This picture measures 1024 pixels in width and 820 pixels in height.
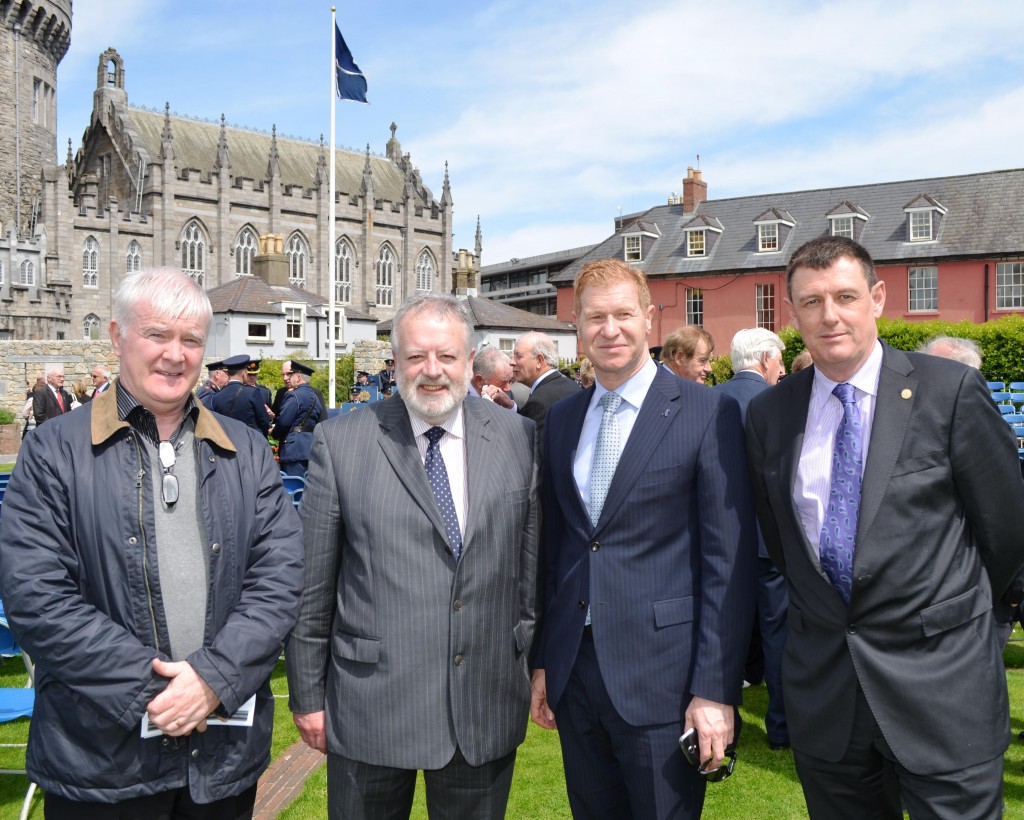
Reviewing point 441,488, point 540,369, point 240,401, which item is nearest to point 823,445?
point 441,488

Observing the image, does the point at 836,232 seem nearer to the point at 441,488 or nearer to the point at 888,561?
the point at 888,561

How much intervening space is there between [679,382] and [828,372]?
0.49m

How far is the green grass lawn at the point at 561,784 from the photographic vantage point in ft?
13.8

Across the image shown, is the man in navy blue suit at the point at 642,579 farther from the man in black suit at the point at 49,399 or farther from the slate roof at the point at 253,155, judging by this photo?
the slate roof at the point at 253,155

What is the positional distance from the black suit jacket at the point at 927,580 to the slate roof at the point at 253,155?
5164cm

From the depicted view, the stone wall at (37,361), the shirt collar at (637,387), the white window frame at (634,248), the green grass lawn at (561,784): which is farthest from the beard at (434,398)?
the white window frame at (634,248)

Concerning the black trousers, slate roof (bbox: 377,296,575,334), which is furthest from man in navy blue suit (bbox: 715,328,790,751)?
slate roof (bbox: 377,296,575,334)

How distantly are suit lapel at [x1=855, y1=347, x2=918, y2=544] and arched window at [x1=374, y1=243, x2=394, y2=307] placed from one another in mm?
54068

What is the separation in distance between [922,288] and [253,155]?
4102 centimetres

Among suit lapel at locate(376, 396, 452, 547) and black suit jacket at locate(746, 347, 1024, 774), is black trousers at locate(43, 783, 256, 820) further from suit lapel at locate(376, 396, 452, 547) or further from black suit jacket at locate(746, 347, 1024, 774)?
black suit jacket at locate(746, 347, 1024, 774)

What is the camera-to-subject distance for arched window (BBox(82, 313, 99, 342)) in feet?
141

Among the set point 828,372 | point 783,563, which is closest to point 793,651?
point 783,563

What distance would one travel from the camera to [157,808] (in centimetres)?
255

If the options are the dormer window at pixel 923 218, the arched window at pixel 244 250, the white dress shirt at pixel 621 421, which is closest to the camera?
the white dress shirt at pixel 621 421
